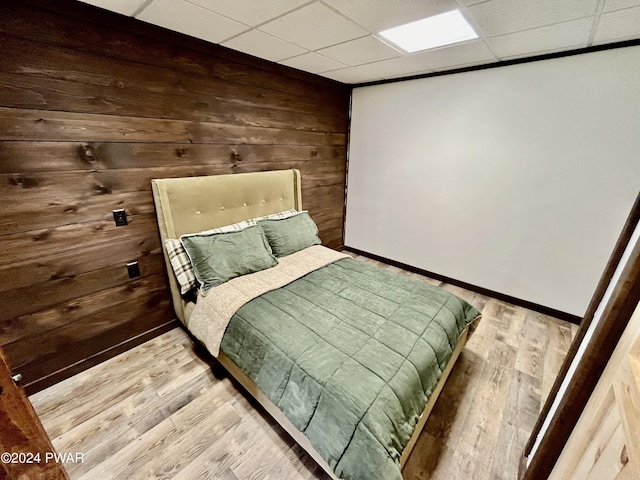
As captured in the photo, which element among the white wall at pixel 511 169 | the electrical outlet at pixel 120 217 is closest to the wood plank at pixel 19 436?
the electrical outlet at pixel 120 217

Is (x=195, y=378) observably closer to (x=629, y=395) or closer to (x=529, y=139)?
(x=629, y=395)

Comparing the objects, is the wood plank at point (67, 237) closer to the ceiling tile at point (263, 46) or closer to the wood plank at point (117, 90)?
the wood plank at point (117, 90)

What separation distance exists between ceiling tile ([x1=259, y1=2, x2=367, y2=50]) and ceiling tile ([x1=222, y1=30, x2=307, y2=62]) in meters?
0.09

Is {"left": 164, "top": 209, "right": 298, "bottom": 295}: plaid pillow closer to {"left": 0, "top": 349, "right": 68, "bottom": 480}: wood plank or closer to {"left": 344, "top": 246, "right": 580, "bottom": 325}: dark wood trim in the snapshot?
{"left": 0, "top": 349, "right": 68, "bottom": 480}: wood plank

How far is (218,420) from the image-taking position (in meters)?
1.60

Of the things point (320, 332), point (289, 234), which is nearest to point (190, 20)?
point (289, 234)

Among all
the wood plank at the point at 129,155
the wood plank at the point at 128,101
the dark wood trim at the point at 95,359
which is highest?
the wood plank at the point at 128,101

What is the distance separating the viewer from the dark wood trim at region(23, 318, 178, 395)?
1742mm

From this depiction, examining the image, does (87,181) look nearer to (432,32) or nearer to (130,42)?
(130,42)

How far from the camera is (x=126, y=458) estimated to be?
1.40 m

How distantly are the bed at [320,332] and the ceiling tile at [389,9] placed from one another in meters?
1.48

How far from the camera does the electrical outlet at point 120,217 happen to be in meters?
1.86

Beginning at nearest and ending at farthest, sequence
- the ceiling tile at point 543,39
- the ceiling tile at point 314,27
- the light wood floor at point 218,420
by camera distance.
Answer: the light wood floor at point 218,420 < the ceiling tile at point 314,27 < the ceiling tile at point 543,39

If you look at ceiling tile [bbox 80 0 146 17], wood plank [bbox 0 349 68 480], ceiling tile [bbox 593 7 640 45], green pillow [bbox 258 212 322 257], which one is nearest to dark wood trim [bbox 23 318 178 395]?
green pillow [bbox 258 212 322 257]
